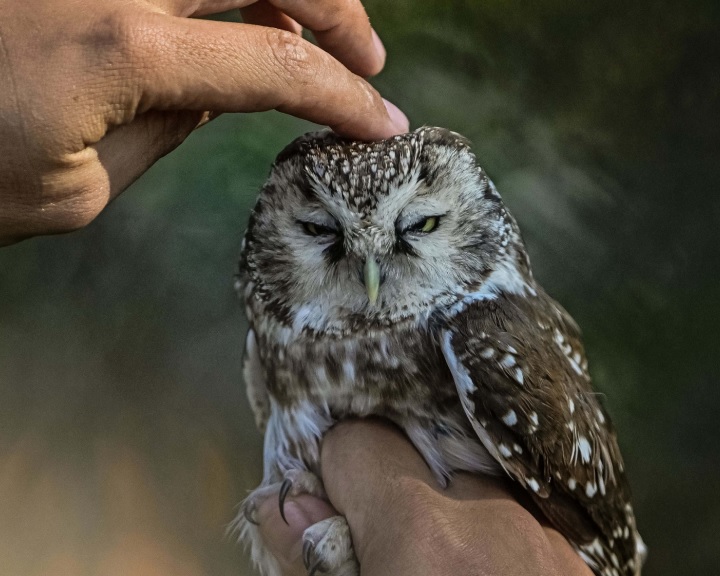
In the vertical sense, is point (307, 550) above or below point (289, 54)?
below

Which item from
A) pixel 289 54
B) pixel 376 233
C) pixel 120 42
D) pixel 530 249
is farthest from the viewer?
pixel 530 249

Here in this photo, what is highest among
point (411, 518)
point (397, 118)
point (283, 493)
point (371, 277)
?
point (397, 118)

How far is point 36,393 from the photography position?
1744 millimetres

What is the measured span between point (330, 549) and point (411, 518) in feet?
0.66

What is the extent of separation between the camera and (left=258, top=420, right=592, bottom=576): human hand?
1040 millimetres

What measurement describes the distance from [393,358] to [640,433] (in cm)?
82

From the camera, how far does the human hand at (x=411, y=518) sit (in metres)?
1.04

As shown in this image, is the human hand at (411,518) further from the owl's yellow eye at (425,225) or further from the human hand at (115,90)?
the human hand at (115,90)

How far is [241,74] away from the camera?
3.07 feet

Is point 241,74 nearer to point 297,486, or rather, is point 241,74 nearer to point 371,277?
point 371,277

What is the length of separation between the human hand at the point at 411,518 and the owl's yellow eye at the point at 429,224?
0.40 meters

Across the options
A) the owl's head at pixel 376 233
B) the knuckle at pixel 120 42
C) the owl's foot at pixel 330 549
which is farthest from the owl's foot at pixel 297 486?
the knuckle at pixel 120 42

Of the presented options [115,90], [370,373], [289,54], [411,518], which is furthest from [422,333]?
[115,90]

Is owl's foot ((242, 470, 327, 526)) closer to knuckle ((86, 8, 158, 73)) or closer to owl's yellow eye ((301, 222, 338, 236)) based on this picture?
owl's yellow eye ((301, 222, 338, 236))
